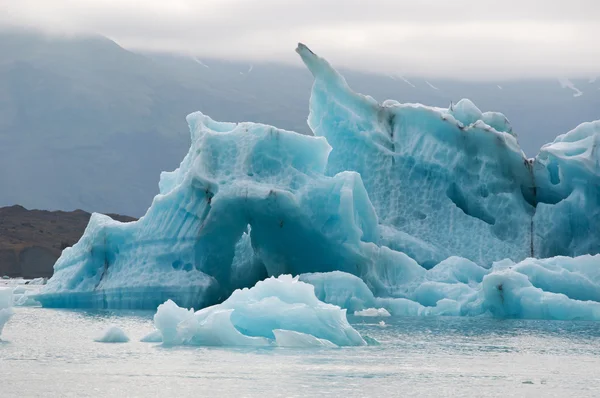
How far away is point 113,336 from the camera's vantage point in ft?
68.3

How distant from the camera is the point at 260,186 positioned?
27.9 metres

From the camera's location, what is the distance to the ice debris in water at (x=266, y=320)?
18984mm

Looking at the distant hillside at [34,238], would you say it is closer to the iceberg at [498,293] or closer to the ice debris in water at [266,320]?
the iceberg at [498,293]

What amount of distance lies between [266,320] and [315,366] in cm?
292

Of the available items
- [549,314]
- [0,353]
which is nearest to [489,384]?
[0,353]

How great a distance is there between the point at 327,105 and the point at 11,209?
63145 mm

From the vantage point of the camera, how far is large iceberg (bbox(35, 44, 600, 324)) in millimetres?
27656

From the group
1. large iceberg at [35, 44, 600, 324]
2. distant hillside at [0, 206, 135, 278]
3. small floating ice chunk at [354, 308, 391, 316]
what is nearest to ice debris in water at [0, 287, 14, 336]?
large iceberg at [35, 44, 600, 324]

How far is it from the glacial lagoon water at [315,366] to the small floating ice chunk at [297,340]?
359 mm

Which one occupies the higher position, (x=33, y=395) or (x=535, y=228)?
(x=535, y=228)

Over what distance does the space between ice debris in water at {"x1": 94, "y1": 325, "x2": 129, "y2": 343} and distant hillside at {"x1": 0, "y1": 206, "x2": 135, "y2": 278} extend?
49.1m

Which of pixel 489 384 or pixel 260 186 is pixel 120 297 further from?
pixel 489 384

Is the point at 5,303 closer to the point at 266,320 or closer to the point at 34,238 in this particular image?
the point at 266,320

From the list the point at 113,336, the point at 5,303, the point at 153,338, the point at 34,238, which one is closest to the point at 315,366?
the point at 153,338
